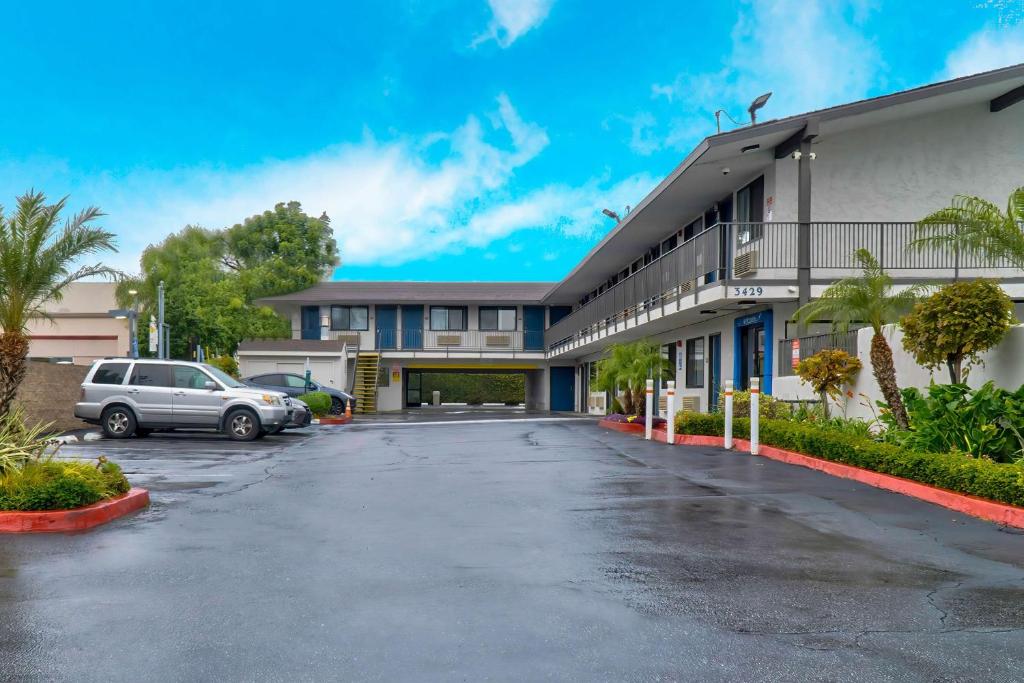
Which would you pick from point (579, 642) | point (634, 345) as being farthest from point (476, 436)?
point (579, 642)

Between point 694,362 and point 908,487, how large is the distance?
55.6 feet

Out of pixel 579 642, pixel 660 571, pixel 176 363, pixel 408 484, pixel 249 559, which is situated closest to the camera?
pixel 579 642

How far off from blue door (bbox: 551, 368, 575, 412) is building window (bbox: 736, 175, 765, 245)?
88.2 feet

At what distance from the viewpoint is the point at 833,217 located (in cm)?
2017

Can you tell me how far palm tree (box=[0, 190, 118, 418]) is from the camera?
44.0ft

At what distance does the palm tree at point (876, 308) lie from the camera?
41.3 feet

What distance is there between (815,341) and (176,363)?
45.7 ft

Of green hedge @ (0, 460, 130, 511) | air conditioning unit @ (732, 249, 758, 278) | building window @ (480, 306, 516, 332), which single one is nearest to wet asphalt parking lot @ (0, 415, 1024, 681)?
green hedge @ (0, 460, 130, 511)

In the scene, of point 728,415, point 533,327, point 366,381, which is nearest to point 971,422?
point 728,415

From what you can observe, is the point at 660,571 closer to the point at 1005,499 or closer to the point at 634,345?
the point at 1005,499

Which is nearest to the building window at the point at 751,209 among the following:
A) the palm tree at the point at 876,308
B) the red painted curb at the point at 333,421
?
the palm tree at the point at 876,308

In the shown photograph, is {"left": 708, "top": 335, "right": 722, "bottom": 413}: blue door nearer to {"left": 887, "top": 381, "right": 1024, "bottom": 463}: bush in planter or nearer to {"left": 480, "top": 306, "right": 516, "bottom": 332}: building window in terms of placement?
{"left": 887, "top": 381, "right": 1024, "bottom": 463}: bush in planter

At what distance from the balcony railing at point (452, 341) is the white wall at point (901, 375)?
2944 centimetres

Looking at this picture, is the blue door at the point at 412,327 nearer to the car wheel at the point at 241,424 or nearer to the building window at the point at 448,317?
the building window at the point at 448,317
